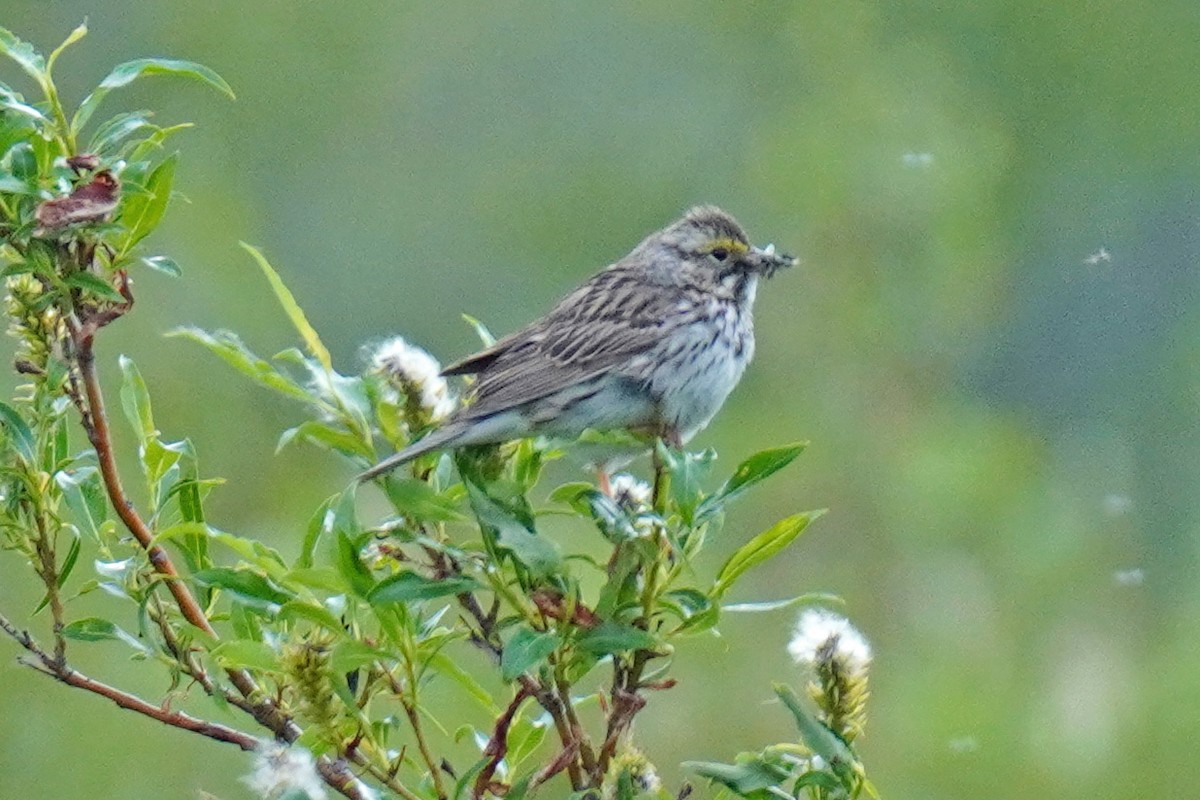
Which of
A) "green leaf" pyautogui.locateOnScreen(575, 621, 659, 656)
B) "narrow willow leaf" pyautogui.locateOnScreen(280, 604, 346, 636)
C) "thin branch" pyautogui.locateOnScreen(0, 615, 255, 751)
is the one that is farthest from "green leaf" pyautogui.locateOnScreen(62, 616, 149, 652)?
"green leaf" pyautogui.locateOnScreen(575, 621, 659, 656)

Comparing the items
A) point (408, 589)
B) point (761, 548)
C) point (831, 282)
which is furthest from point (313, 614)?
point (831, 282)

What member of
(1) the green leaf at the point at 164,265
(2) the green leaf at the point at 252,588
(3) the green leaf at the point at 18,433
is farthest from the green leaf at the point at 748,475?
(3) the green leaf at the point at 18,433

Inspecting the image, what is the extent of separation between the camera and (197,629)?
1.68 metres

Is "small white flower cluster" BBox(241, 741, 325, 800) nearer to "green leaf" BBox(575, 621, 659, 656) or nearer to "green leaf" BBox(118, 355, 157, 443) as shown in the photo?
"green leaf" BBox(575, 621, 659, 656)

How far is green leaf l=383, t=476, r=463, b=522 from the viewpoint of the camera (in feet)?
5.42

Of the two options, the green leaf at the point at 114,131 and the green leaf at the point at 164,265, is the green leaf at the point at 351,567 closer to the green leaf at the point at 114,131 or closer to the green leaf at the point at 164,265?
the green leaf at the point at 164,265

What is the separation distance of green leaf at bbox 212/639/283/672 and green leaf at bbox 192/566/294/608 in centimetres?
5

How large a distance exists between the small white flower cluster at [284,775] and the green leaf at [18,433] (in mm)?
371

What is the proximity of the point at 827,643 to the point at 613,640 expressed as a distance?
0.75ft

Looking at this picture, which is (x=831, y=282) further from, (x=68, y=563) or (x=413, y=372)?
(x=68, y=563)

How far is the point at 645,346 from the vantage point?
2.90 metres

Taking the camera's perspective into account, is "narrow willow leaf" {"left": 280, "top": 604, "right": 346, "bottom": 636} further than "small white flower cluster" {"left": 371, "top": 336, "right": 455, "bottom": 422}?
No

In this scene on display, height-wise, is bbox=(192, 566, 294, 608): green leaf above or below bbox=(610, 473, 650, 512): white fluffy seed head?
below

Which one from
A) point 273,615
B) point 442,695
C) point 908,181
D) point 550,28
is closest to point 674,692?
point 442,695
